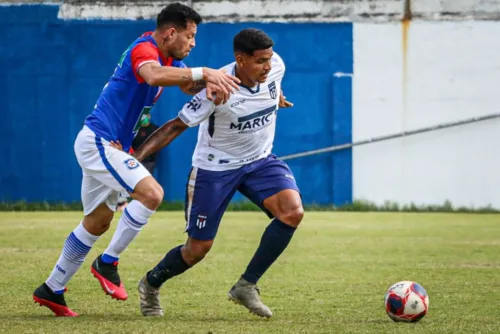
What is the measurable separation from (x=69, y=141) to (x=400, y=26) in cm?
669

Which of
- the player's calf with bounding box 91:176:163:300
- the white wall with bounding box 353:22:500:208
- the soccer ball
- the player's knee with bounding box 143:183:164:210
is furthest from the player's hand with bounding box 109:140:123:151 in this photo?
the white wall with bounding box 353:22:500:208

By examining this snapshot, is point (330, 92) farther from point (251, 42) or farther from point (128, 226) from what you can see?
point (128, 226)

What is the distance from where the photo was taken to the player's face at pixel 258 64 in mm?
8117

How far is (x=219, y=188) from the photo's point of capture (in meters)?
8.27

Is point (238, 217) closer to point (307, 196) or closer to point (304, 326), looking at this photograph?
point (307, 196)

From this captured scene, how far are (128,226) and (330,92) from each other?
14.1m

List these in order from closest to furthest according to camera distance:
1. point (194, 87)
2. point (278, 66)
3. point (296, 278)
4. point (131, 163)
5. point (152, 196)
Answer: point (152, 196) → point (131, 163) → point (194, 87) → point (278, 66) → point (296, 278)

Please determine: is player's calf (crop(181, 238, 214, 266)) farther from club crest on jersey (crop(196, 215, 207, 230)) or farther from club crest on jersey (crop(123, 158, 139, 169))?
club crest on jersey (crop(123, 158, 139, 169))

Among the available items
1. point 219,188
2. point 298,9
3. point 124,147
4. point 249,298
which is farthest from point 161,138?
point 298,9

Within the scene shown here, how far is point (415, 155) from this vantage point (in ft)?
70.8

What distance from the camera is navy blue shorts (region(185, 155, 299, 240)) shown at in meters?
8.23

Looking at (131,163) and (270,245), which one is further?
(270,245)

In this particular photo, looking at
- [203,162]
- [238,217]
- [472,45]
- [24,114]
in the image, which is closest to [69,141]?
[24,114]

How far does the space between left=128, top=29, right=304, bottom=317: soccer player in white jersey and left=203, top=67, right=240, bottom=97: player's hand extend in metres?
0.44
